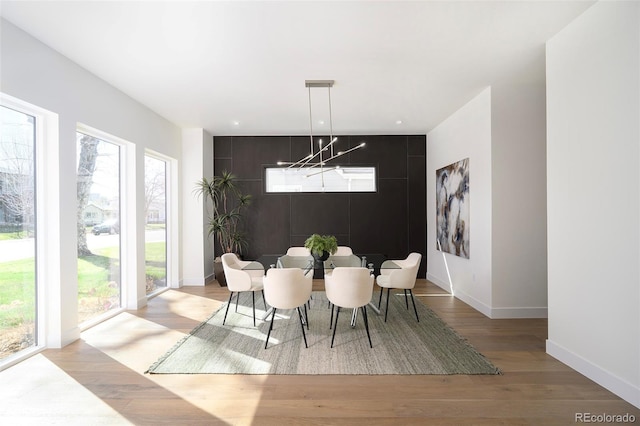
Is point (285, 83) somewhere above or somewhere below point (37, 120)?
above

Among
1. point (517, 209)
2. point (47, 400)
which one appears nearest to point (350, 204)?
point (517, 209)

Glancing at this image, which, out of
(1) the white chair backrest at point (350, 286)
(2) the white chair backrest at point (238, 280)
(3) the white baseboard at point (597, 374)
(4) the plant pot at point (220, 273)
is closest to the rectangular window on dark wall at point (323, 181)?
(4) the plant pot at point (220, 273)

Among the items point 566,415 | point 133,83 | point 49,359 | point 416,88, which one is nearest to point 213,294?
point 49,359

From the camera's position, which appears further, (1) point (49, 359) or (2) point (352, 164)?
(2) point (352, 164)

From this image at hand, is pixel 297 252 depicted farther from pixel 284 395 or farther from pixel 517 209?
pixel 517 209

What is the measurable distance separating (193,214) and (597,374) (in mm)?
6175

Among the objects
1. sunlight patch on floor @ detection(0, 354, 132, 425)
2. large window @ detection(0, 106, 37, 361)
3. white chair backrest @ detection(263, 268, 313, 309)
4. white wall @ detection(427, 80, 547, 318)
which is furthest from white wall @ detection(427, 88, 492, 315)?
large window @ detection(0, 106, 37, 361)

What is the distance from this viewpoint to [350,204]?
22.8ft

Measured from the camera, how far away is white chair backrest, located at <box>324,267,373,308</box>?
3352 millimetres

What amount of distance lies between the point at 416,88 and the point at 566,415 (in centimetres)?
A: 371

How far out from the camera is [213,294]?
222 inches

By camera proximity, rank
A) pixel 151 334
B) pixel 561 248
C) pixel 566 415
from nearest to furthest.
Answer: pixel 566 415
pixel 561 248
pixel 151 334

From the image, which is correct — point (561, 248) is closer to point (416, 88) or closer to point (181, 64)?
point (416, 88)

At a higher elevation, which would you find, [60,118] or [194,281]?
[60,118]
